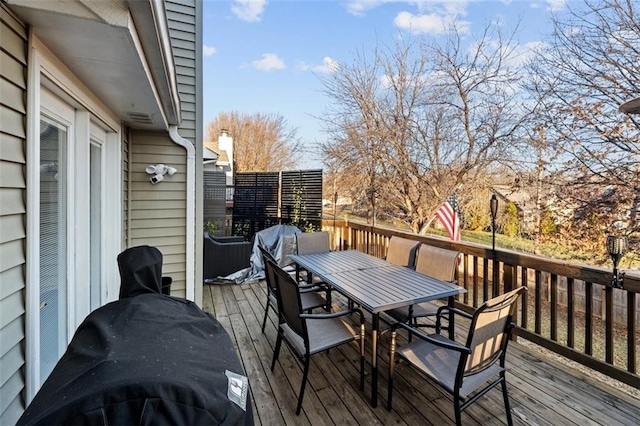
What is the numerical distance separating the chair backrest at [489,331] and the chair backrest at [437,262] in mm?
1130

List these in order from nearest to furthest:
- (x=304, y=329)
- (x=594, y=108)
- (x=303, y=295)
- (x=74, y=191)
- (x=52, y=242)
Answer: (x=52, y=242), (x=74, y=191), (x=304, y=329), (x=303, y=295), (x=594, y=108)

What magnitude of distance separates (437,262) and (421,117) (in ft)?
→ 14.6

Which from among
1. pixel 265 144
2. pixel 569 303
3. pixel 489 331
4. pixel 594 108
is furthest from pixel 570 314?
pixel 265 144

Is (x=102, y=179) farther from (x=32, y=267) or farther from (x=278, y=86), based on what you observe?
(x=278, y=86)

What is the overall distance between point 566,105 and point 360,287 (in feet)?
17.0

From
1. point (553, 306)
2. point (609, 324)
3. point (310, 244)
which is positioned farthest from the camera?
point (310, 244)

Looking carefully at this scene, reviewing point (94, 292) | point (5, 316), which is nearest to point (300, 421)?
point (5, 316)

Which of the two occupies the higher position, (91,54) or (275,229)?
(91,54)

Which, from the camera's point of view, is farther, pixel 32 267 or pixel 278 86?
pixel 278 86

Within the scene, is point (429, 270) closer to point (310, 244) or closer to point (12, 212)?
point (310, 244)

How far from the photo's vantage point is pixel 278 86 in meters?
11.6

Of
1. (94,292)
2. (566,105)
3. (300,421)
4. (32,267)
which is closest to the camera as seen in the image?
(32,267)

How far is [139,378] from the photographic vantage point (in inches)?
33.8

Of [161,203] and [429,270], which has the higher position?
[161,203]
